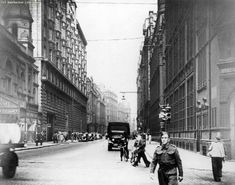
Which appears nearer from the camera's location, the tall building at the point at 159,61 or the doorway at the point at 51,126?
the tall building at the point at 159,61

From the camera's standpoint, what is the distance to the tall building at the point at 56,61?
2469 inches

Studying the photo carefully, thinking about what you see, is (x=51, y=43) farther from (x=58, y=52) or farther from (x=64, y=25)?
(x=64, y=25)

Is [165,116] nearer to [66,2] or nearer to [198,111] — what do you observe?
[198,111]

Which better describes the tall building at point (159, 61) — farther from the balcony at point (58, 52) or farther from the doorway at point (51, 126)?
the doorway at point (51, 126)

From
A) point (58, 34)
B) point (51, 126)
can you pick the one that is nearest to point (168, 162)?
point (51, 126)

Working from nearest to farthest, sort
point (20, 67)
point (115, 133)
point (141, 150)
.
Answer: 1. point (141, 150)
2. point (115, 133)
3. point (20, 67)

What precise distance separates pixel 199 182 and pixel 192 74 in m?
22.1

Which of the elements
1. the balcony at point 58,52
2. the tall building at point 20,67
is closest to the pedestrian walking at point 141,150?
the tall building at point 20,67

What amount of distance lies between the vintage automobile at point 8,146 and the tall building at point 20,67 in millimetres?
25163

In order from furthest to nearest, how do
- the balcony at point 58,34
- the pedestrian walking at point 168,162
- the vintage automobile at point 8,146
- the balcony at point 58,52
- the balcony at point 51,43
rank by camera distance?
1. the balcony at point 58,34
2. the balcony at point 58,52
3. the balcony at point 51,43
4. the vintage automobile at point 8,146
5. the pedestrian walking at point 168,162

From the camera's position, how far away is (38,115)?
60.9 meters

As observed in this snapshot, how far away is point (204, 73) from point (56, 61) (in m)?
47.1

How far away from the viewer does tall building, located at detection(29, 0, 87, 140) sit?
6272cm

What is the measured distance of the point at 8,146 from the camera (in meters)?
14.8
